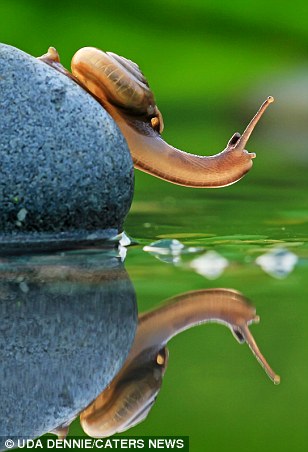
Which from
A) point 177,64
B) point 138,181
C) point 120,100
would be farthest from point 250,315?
point 177,64

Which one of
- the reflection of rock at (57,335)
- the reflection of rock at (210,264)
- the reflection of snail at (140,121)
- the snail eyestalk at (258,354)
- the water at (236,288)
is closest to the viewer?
the water at (236,288)

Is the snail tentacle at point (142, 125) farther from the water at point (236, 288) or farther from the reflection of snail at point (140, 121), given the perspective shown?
the water at point (236, 288)

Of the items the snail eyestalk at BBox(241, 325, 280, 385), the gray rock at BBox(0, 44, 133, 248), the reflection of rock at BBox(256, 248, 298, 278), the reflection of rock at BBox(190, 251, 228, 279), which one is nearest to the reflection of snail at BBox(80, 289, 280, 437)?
the snail eyestalk at BBox(241, 325, 280, 385)

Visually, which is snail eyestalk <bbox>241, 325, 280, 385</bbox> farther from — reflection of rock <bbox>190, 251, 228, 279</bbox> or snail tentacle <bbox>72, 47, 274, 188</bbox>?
snail tentacle <bbox>72, 47, 274, 188</bbox>

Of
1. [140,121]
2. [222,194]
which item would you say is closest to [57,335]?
[140,121]

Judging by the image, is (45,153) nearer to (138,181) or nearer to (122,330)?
(122,330)

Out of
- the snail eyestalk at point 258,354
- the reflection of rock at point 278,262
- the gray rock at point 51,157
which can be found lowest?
the snail eyestalk at point 258,354

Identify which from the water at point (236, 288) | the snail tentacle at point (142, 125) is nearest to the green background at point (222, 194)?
the water at point (236, 288)
